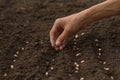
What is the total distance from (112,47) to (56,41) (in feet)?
2.41

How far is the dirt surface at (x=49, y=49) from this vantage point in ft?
8.16

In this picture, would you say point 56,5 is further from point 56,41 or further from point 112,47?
point 56,41

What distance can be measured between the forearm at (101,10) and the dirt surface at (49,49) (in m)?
0.46

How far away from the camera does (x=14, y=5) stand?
3424 millimetres

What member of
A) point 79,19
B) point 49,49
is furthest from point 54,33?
point 49,49

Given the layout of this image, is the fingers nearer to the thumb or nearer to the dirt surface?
the thumb

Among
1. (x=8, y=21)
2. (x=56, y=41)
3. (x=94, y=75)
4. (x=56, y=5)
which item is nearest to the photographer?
(x=56, y=41)

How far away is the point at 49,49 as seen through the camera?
8.96ft

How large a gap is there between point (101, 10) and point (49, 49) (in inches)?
26.9

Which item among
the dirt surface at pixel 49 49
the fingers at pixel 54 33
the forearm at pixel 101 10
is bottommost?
the dirt surface at pixel 49 49

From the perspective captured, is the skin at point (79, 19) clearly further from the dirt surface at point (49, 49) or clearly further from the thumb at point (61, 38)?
the dirt surface at point (49, 49)

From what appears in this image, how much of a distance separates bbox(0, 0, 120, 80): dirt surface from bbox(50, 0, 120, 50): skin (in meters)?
0.38

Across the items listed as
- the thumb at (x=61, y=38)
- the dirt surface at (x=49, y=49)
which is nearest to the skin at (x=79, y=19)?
the thumb at (x=61, y=38)

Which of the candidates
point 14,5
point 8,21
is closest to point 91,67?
point 8,21
